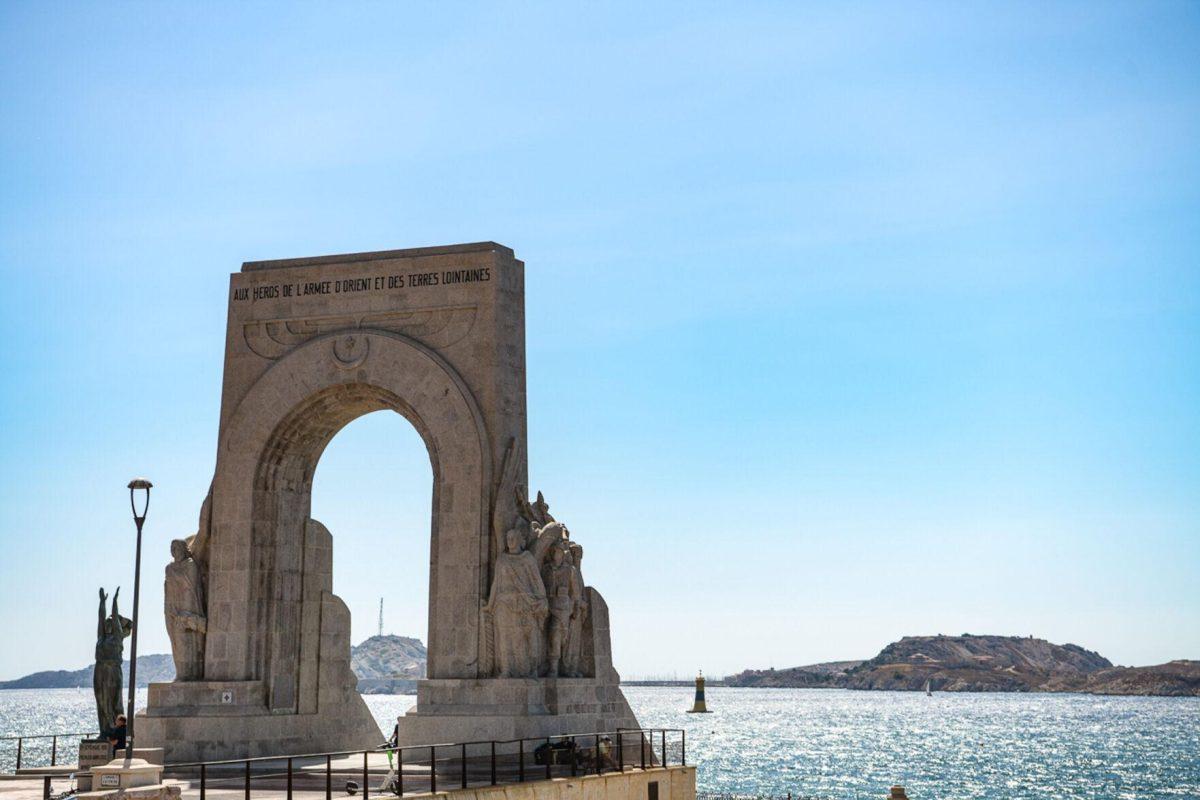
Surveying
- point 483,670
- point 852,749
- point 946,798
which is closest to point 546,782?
point 483,670

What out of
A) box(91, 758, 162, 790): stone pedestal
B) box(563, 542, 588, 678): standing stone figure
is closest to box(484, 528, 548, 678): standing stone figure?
box(563, 542, 588, 678): standing stone figure

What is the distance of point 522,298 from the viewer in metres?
30.5

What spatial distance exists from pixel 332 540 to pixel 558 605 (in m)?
6.31

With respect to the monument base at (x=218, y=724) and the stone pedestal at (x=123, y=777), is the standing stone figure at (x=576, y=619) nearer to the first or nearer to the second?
the monument base at (x=218, y=724)

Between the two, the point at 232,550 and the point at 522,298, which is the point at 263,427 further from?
the point at 522,298

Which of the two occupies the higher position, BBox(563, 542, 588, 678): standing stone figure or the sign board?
BBox(563, 542, 588, 678): standing stone figure

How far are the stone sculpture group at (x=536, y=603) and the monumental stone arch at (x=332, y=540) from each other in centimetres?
4

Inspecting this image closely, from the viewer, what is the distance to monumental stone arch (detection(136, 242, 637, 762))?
28.4m

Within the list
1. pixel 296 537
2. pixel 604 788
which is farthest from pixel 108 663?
pixel 604 788

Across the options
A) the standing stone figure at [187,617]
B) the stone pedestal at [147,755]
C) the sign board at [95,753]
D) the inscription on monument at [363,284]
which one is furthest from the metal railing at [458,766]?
the inscription on monument at [363,284]

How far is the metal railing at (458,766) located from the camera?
2369 cm

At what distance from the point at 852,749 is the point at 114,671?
7135cm

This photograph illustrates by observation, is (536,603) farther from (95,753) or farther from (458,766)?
(95,753)

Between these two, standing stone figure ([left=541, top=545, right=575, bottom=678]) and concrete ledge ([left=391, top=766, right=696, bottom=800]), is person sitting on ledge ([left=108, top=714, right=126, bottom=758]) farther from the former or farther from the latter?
concrete ledge ([left=391, top=766, right=696, bottom=800])
